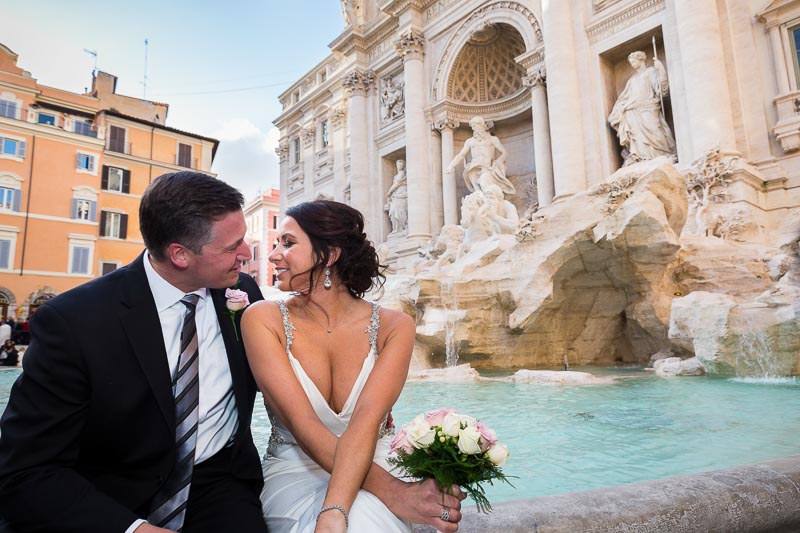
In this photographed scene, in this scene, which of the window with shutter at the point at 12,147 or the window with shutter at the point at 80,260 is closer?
the window with shutter at the point at 12,147

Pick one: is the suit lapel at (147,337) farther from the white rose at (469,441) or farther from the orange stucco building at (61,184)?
the orange stucco building at (61,184)

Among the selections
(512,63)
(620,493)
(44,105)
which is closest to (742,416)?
(620,493)

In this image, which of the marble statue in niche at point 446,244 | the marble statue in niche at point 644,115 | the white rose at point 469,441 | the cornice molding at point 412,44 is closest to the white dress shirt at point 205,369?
the white rose at point 469,441

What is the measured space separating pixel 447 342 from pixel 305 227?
6355mm

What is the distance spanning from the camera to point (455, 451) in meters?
1.28

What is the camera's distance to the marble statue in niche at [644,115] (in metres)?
11.9

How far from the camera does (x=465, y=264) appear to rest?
9133 mm

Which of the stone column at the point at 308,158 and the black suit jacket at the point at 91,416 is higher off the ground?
the stone column at the point at 308,158

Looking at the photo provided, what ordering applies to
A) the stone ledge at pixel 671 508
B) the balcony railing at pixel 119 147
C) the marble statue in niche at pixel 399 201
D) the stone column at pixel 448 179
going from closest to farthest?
the stone ledge at pixel 671 508 → the stone column at pixel 448 179 → the marble statue in niche at pixel 399 201 → the balcony railing at pixel 119 147

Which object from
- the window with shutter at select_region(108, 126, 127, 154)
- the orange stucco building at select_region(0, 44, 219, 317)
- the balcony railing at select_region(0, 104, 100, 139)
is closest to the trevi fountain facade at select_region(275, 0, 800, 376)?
the orange stucco building at select_region(0, 44, 219, 317)

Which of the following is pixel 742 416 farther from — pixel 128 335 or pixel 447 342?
pixel 447 342

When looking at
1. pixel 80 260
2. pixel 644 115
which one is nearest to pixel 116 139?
pixel 80 260

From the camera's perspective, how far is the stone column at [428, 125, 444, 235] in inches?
707

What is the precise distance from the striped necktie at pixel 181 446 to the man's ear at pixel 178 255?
234mm
